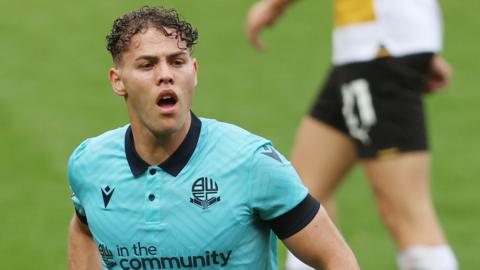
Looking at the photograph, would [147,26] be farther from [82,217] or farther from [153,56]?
[82,217]

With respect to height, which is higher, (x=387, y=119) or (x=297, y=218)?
(x=297, y=218)

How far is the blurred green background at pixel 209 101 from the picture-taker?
1007cm

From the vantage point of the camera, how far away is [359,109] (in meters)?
7.48

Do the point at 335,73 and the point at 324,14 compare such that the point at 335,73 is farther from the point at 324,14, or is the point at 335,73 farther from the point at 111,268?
the point at 324,14

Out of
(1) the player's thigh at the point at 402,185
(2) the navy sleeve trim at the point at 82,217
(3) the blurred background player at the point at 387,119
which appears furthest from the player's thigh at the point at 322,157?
(2) the navy sleeve trim at the point at 82,217

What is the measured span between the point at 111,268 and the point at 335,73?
2.62 meters

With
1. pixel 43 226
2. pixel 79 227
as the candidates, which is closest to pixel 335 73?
pixel 79 227

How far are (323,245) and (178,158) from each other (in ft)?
2.02

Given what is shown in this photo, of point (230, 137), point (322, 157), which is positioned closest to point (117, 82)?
point (230, 137)

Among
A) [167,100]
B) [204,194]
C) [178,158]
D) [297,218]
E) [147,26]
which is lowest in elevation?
[297,218]

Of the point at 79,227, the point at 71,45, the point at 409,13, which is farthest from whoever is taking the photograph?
the point at 71,45

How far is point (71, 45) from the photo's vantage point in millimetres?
12812

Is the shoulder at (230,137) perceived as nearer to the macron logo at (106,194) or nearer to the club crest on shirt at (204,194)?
the club crest on shirt at (204,194)

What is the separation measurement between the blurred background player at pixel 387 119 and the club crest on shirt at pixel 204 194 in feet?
7.51
